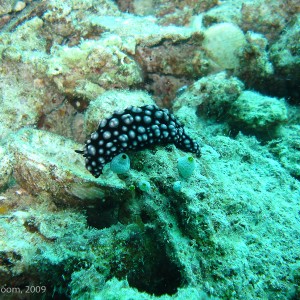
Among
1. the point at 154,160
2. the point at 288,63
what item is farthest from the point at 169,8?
the point at 154,160

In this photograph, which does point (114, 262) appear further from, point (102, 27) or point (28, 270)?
point (102, 27)

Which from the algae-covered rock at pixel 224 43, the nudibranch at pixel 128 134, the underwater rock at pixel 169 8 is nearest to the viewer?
the nudibranch at pixel 128 134

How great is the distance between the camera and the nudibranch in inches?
154

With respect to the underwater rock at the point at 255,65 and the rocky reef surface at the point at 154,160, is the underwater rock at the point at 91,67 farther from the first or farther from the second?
the underwater rock at the point at 255,65

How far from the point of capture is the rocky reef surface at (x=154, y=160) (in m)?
3.11

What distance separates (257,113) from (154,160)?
336 centimetres

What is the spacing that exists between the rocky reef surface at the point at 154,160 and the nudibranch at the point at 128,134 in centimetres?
20

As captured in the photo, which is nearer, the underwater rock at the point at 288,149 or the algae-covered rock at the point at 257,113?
the underwater rock at the point at 288,149

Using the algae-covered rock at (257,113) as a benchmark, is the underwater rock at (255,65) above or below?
above

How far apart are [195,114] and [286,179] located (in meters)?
2.56

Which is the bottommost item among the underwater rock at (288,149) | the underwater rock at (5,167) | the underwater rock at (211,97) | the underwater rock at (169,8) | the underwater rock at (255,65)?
the underwater rock at (5,167)

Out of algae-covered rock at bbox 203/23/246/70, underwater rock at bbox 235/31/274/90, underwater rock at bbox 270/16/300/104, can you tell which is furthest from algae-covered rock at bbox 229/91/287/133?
algae-covered rock at bbox 203/23/246/70

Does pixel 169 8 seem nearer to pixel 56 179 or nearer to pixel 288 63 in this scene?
pixel 288 63

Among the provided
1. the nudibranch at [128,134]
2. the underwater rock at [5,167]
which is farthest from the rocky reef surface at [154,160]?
the nudibranch at [128,134]
